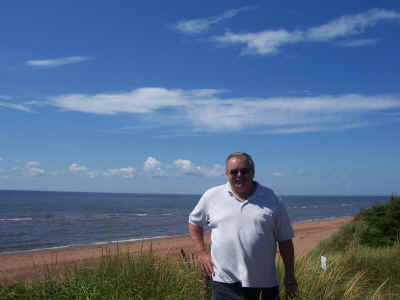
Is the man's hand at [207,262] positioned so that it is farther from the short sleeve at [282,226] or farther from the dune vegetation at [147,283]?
the dune vegetation at [147,283]

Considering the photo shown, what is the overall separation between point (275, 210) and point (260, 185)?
284 millimetres

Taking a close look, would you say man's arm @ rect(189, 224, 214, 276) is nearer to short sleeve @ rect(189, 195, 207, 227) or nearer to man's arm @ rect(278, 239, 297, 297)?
short sleeve @ rect(189, 195, 207, 227)

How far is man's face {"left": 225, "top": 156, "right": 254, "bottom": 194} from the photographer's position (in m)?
3.39

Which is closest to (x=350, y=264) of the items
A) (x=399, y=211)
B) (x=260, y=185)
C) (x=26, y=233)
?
(x=399, y=211)

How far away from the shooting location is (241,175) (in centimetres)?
339

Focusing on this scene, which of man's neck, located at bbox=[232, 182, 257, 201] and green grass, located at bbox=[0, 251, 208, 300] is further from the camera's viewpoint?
green grass, located at bbox=[0, 251, 208, 300]

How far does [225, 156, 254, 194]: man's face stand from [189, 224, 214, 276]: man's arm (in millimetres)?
574

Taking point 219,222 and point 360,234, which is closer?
point 219,222

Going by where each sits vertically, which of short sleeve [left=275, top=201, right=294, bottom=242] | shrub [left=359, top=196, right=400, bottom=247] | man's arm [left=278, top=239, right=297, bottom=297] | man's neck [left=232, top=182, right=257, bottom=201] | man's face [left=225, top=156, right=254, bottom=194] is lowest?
shrub [left=359, top=196, right=400, bottom=247]

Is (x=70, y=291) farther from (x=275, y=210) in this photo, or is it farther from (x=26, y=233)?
(x=26, y=233)

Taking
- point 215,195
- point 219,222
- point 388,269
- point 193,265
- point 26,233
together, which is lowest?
point 26,233


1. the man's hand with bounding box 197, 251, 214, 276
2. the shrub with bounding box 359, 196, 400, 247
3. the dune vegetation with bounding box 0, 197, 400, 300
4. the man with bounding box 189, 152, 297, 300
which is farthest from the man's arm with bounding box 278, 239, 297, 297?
the shrub with bounding box 359, 196, 400, 247

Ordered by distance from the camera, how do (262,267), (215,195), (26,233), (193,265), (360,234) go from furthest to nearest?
(26,233) → (360,234) → (193,265) → (215,195) → (262,267)

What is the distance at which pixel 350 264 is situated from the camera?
7.17 metres
